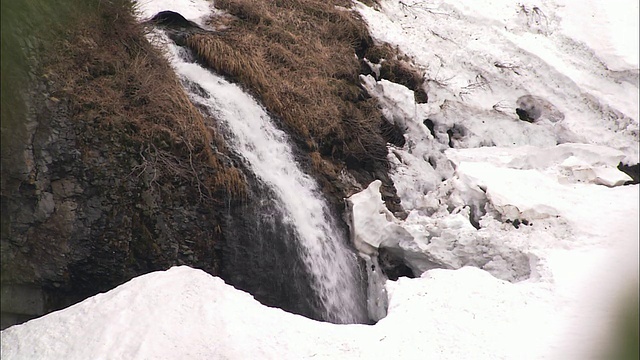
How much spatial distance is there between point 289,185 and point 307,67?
114 inches

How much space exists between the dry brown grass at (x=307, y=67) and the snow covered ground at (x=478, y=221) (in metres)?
0.56

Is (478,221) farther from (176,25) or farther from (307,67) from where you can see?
(176,25)

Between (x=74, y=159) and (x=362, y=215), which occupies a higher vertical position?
(x=74, y=159)

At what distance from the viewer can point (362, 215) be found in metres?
7.75

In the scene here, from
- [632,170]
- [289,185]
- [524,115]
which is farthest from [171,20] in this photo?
[632,170]

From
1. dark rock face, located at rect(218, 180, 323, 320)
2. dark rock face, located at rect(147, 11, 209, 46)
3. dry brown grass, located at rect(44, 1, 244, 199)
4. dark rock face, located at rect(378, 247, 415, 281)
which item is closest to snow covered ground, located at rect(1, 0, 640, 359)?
dark rock face, located at rect(378, 247, 415, 281)

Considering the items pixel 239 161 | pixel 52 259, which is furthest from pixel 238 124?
pixel 52 259

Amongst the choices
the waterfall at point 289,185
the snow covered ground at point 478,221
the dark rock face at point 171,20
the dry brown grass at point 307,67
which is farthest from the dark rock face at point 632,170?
the dark rock face at point 171,20

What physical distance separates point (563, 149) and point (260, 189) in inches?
224

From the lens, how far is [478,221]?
8.11 metres

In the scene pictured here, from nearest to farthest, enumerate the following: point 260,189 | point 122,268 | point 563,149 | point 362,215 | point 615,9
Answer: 1. point 122,268
2. point 260,189
3. point 362,215
4. point 563,149
5. point 615,9

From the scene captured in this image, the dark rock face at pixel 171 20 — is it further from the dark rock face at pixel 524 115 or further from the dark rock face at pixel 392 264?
the dark rock face at pixel 524 115

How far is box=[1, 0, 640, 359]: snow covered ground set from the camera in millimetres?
5238

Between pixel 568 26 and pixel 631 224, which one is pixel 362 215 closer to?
pixel 631 224
